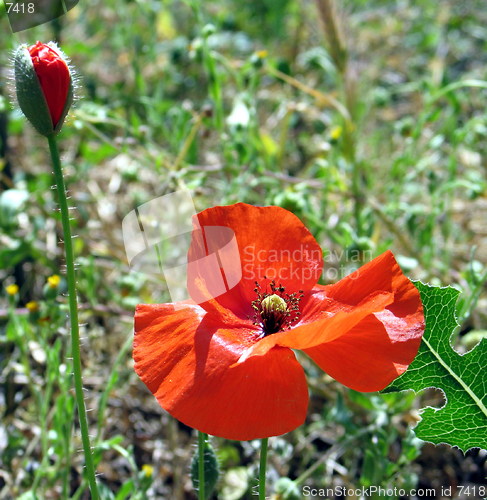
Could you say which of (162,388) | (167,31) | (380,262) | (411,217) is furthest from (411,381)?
(167,31)

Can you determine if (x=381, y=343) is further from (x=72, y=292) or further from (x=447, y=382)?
(x=72, y=292)

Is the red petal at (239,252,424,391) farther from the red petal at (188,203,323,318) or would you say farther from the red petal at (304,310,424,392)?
the red petal at (188,203,323,318)

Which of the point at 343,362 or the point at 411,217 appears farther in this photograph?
the point at 411,217

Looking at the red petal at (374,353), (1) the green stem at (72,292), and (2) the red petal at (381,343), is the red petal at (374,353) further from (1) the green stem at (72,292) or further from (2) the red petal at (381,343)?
(1) the green stem at (72,292)

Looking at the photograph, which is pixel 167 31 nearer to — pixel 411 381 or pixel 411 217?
pixel 411 217

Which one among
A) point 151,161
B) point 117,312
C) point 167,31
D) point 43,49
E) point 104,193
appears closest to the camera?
point 43,49

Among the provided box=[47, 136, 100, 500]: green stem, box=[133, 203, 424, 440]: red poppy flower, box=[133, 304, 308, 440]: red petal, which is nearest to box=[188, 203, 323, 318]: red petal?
box=[133, 203, 424, 440]: red poppy flower

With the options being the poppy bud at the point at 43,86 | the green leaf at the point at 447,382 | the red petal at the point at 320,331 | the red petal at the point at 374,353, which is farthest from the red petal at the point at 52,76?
the green leaf at the point at 447,382

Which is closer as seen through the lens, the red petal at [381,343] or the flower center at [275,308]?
the red petal at [381,343]

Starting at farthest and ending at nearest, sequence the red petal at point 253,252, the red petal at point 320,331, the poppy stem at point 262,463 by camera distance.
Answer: the red petal at point 253,252 → the poppy stem at point 262,463 → the red petal at point 320,331
